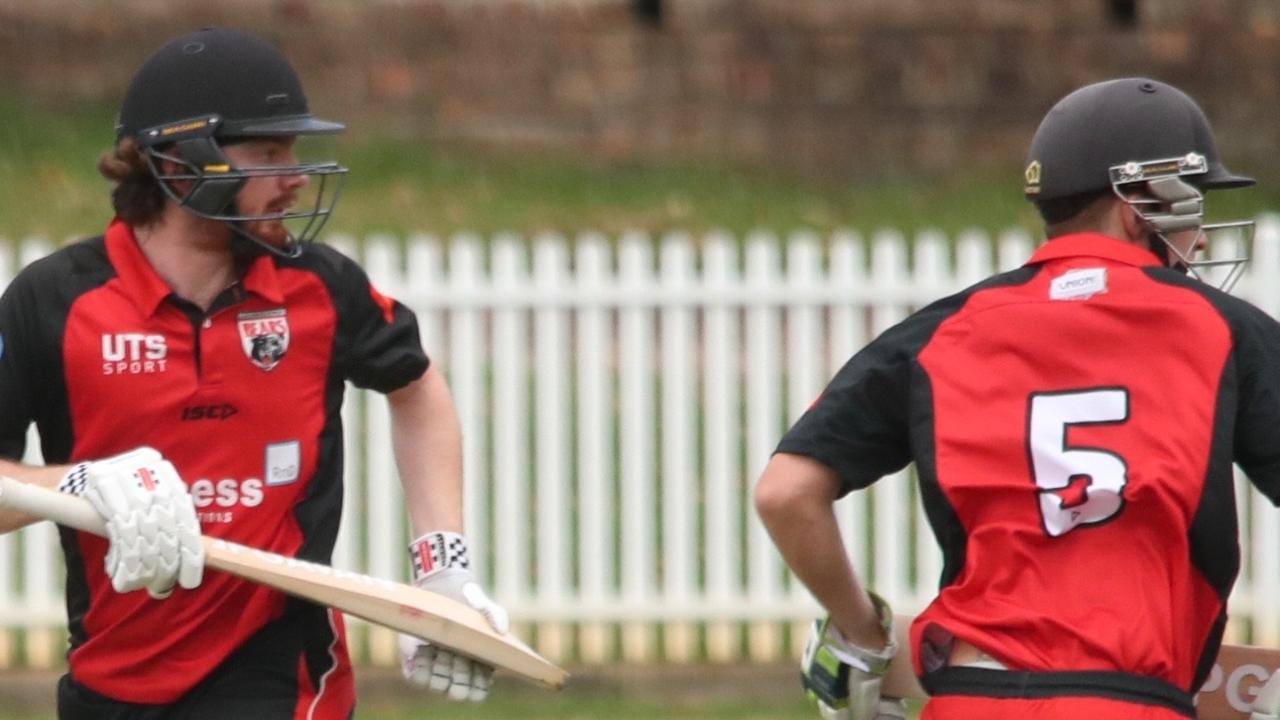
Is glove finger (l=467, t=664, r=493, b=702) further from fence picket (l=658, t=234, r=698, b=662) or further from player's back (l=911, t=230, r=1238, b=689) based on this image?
fence picket (l=658, t=234, r=698, b=662)

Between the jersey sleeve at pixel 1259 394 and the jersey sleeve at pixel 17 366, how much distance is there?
80.2 inches

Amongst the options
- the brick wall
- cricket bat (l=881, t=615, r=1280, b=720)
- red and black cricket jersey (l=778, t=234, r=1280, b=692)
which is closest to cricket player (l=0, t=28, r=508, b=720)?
cricket bat (l=881, t=615, r=1280, b=720)

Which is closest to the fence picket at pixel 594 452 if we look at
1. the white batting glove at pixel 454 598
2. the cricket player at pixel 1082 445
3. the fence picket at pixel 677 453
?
the fence picket at pixel 677 453

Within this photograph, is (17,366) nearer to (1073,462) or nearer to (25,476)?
(25,476)

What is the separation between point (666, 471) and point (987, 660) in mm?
4988

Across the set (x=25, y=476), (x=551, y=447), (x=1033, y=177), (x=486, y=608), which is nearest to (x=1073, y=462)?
(x=1033, y=177)

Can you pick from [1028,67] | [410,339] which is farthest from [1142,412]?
[1028,67]

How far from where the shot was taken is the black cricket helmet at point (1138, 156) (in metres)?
3.63

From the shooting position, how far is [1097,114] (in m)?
3.69

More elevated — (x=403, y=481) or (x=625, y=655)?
(x=403, y=481)

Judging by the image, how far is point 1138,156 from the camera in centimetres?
364

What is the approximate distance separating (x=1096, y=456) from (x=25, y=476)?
1.80 meters

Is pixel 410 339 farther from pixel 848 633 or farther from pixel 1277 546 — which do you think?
pixel 1277 546

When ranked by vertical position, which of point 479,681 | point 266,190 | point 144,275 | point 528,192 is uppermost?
point 266,190
